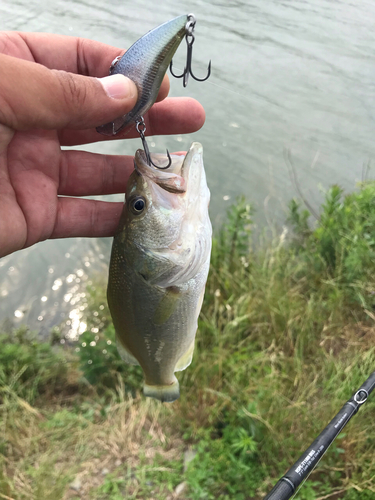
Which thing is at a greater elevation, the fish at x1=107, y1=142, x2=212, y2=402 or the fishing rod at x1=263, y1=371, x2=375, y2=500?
the fish at x1=107, y1=142, x2=212, y2=402

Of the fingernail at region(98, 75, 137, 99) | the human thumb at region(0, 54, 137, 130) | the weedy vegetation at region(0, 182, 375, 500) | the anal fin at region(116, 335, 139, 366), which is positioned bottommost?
the weedy vegetation at region(0, 182, 375, 500)

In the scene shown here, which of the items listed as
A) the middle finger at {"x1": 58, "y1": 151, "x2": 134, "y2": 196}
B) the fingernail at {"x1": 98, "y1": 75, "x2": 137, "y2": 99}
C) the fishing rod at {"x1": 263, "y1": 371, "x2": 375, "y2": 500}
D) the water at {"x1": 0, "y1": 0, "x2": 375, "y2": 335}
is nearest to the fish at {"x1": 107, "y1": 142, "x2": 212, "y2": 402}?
the fingernail at {"x1": 98, "y1": 75, "x2": 137, "y2": 99}

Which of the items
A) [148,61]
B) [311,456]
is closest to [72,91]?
[148,61]

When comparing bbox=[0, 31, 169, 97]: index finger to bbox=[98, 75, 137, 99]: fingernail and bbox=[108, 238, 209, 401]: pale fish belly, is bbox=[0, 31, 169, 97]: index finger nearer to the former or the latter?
bbox=[98, 75, 137, 99]: fingernail

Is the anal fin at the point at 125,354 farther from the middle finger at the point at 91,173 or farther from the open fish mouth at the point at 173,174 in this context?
the middle finger at the point at 91,173

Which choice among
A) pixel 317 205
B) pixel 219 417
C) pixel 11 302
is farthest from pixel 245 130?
pixel 219 417

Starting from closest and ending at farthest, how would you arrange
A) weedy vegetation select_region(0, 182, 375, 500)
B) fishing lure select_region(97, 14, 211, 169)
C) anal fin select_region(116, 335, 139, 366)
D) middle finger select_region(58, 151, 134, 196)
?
fishing lure select_region(97, 14, 211, 169), anal fin select_region(116, 335, 139, 366), middle finger select_region(58, 151, 134, 196), weedy vegetation select_region(0, 182, 375, 500)

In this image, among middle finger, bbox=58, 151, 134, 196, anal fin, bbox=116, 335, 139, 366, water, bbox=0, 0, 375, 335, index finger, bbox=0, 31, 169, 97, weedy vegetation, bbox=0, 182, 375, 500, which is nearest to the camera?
anal fin, bbox=116, 335, 139, 366
